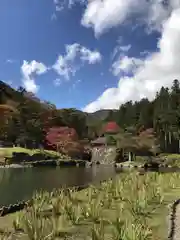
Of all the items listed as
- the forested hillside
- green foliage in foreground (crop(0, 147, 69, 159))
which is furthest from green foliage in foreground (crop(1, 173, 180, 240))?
the forested hillside

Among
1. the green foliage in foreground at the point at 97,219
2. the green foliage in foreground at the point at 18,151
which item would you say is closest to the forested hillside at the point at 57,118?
the green foliage in foreground at the point at 18,151

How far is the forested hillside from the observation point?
55438mm

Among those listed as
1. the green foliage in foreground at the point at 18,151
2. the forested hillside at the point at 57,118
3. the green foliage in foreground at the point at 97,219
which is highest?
the forested hillside at the point at 57,118

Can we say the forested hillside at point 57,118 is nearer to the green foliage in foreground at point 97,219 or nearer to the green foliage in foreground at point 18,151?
the green foliage in foreground at point 18,151

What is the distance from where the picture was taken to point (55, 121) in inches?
2458

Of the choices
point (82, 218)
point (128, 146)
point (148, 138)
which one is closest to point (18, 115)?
point (128, 146)

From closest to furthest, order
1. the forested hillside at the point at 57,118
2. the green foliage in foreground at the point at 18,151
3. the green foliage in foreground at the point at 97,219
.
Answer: the green foliage in foreground at the point at 97,219, the green foliage in foreground at the point at 18,151, the forested hillside at the point at 57,118

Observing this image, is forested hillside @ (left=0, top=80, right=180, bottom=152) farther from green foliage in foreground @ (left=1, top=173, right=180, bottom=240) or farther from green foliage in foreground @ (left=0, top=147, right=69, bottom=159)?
green foliage in foreground @ (left=1, top=173, right=180, bottom=240)

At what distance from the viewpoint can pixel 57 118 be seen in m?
63.2

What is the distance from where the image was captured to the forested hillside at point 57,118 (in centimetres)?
5544

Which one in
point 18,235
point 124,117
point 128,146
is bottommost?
point 18,235

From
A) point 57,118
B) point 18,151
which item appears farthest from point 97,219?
point 57,118

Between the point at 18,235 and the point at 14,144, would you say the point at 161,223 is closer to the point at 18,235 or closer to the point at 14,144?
the point at 18,235

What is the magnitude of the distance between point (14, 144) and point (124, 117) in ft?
125
